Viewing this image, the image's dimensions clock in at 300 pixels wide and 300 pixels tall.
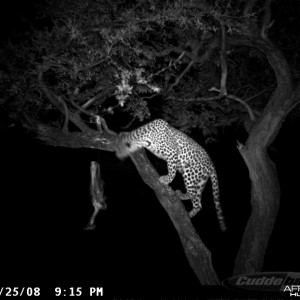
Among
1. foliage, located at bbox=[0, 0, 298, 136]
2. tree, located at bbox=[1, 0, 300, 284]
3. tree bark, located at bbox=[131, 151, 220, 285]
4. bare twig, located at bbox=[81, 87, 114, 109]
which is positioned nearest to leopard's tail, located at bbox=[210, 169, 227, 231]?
tree, located at bbox=[1, 0, 300, 284]

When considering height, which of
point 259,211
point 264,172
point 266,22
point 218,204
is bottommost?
point 259,211

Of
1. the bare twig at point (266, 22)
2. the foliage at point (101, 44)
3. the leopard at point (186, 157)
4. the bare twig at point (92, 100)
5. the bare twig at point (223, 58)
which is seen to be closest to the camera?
the foliage at point (101, 44)

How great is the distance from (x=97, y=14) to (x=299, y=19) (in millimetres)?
3667

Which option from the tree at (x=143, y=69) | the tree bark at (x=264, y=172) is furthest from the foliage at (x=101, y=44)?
the tree bark at (x=264, y=172)

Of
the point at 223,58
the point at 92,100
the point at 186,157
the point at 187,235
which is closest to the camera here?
the point at 187,235

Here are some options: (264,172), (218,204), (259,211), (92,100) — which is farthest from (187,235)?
(92,100)

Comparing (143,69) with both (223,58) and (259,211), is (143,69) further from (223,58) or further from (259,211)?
(259,211)

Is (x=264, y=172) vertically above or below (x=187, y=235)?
above

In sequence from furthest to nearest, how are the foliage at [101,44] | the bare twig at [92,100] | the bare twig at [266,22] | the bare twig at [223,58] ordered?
the bare twig at [92,100], the bare twig at [266,22], the bare twig at [223,58], the foliage at [101,44]

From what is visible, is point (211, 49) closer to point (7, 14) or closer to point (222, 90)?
point (222, 90)

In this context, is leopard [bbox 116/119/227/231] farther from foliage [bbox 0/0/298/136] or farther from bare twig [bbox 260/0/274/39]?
bare twig [bbox 260/0/274/39]

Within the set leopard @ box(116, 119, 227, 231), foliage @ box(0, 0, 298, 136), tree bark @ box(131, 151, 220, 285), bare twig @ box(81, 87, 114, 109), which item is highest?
foliage @ box(0, 0, 298, 136)

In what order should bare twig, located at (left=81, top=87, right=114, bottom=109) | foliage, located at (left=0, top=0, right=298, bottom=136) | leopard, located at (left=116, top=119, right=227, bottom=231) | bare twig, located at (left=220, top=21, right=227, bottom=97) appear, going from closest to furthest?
foliage, located at (left=0, top=0, right=298, bottom=136) → bare twig, located at (left=220, top=21, right=227, bottom=97) → bare twig, located at (left=81, top=87, right=114, bottom=109) → leopard, located at (left=116, top=119, right=227, bottom=231)

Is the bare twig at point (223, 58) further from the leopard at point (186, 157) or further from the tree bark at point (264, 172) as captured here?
the leopard at point (186, 157)
